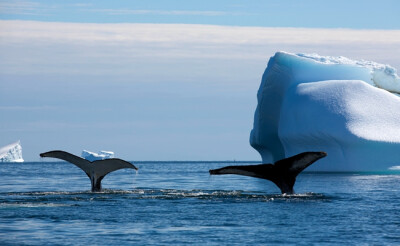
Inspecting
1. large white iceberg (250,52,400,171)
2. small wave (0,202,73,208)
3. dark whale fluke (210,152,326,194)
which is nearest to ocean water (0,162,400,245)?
small wave (0,202,73,208)

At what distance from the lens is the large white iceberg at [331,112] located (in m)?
52.9

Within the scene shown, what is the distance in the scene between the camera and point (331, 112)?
2170 inches

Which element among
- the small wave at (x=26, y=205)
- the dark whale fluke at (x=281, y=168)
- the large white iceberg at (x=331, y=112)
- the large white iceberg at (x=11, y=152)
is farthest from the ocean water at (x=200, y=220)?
the large white iceberg at (x=11, y=152)

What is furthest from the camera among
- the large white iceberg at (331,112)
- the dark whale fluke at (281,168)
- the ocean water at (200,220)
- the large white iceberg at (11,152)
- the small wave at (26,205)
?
the large white iceberg at (11,152)

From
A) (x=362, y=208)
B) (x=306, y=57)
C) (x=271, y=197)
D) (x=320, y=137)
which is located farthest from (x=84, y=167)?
(x=306, y=57)

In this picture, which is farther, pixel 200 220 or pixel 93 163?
pixel 93 163

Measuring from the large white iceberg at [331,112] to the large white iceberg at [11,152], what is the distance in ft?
387

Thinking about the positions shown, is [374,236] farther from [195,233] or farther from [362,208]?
[362,208]

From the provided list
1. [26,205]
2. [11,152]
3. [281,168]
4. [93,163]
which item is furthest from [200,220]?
[11,152]

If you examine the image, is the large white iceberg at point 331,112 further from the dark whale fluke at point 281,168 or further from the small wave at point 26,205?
the small wave at point 26,205

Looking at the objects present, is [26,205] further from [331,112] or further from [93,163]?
[331,112]

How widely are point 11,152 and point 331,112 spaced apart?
434ft

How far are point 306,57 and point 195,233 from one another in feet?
151

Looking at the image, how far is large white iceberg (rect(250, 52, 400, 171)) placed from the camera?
52.9 m
